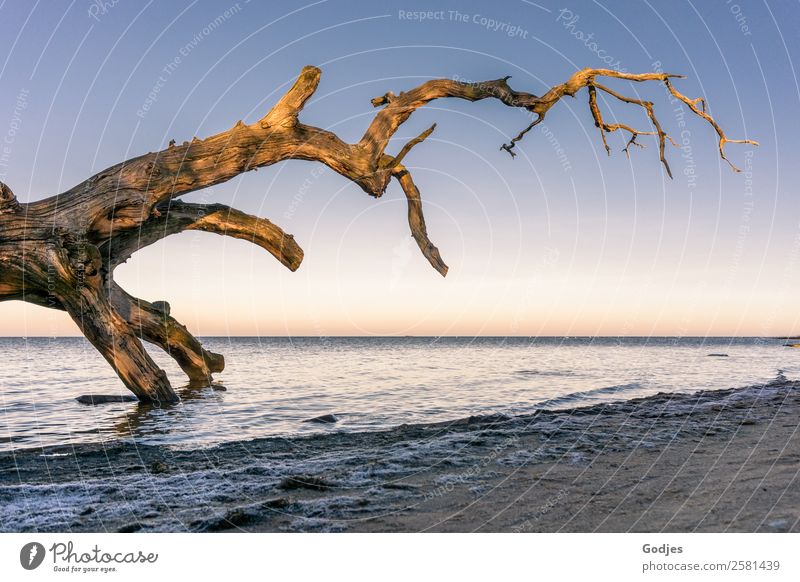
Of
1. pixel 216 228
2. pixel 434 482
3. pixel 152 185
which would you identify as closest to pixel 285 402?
pixel 216 228

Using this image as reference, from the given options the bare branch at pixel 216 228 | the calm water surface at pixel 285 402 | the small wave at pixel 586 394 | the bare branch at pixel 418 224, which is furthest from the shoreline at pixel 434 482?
the small wave at pixel 586 394

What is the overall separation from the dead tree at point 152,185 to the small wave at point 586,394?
678 centimetres

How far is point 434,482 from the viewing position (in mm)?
6660

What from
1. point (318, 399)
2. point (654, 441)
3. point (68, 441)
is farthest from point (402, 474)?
point (318, 399)

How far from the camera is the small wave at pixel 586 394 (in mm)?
15105

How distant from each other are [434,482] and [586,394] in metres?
11.9

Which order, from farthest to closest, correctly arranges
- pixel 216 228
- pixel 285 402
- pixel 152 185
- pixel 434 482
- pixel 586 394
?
pixel 586 394 < pixel 285 402 < pixel 216 228 < pixel 152 185 < pixel 434 482

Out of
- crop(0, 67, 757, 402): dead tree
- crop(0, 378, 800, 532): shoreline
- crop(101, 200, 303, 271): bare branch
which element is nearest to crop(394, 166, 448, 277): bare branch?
crop(0, 67, 757, 402): dead tree

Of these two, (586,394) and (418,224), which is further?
(586,394)

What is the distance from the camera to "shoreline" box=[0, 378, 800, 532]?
528cm

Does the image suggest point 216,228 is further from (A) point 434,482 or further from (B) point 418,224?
(A) point 434,482

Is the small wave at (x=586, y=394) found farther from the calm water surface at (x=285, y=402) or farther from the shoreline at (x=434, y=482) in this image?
the shoreline at (x=434, y=482)

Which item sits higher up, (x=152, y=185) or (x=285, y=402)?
(x=152, y=185)
